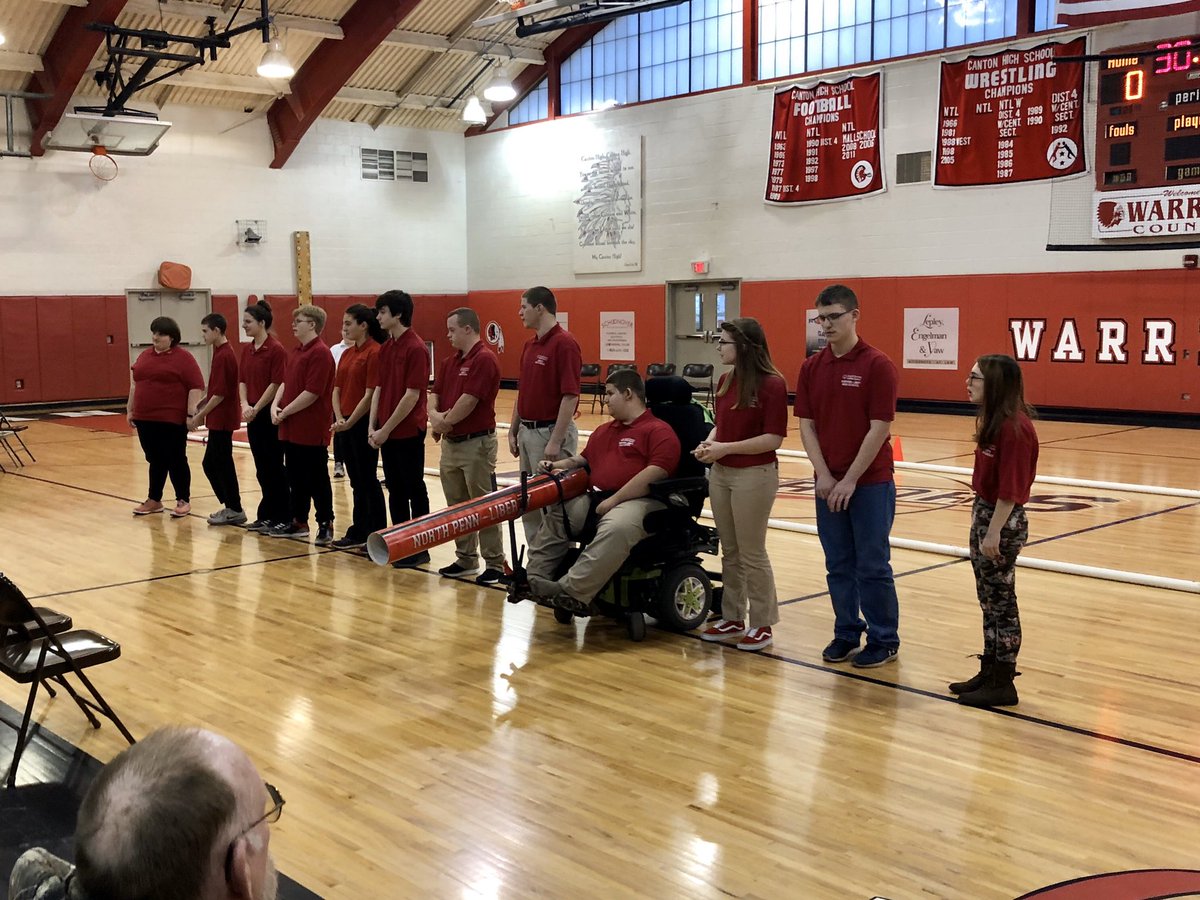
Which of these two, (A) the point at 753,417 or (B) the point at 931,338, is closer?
(A) the point at 753,417

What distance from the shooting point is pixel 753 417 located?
521cm

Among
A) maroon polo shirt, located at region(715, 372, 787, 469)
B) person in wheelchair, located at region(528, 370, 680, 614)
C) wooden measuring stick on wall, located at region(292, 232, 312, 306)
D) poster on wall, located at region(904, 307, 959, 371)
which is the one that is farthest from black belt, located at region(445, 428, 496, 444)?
wooden measuring stick on wall, located at region(292, 232, 312, 306)

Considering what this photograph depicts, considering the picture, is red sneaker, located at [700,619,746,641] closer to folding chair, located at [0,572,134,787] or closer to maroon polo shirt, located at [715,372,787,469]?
maroon polo shirt, located at [715,372,787,469]

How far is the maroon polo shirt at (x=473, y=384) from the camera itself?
6812 mm

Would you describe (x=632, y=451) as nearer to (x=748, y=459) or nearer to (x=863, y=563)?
(x=748, y=459)

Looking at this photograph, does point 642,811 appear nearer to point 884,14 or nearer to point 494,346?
point 884,14

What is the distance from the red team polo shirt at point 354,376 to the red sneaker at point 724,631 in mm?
3344

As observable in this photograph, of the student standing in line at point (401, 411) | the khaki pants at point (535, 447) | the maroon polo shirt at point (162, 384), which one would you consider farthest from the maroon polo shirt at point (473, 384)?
the maroon polo shirt at point (162, 384)

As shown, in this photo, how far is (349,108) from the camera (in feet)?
71.8

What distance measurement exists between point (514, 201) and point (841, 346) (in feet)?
61.6

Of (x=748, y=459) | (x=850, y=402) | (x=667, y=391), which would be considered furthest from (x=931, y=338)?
(x=850, y=402)

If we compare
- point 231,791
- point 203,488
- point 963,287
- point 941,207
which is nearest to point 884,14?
point 941,207

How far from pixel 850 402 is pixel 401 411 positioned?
3242mm

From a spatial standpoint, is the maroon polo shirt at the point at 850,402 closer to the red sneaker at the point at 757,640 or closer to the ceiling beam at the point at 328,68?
the red sneaker at the point at 757,640
